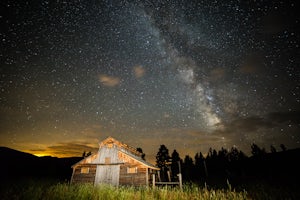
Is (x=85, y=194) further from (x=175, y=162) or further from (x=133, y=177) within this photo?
(x=175, y=162)

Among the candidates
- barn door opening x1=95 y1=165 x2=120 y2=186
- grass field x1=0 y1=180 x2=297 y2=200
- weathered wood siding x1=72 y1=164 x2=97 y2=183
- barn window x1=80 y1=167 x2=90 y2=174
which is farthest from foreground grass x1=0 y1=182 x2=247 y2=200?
barn window x1=80 y1=167 x2=90 y2=174

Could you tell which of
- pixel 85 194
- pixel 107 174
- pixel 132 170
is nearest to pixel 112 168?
pixel 107 174

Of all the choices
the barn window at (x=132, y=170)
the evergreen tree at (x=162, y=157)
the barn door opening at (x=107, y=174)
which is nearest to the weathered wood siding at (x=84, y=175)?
the barn door opening at (x=107, y=174)

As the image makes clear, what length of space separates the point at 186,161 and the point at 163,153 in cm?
3706

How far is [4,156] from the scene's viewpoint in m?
71.2

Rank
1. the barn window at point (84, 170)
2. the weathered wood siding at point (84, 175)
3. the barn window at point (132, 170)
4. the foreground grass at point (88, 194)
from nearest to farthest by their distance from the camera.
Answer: the foreground grass at point (88, 194), the barn window at point (132, 170), the weathered wood siding at point (84, 175), the barn window at point (84, 170)

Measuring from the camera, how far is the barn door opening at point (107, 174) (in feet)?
72.4

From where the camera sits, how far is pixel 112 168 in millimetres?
22812

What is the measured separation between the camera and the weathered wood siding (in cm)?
2317

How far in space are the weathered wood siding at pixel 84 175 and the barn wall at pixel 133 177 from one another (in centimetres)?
452

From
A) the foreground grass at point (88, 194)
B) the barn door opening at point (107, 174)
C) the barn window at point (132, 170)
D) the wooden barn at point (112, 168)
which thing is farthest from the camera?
the barn door opening at point (107, 174)

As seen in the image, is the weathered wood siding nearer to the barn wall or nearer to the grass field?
the barn wall

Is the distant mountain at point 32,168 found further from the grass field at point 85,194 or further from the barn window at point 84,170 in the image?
the grass field at point 85,194

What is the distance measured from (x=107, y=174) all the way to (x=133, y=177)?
3985 mm
